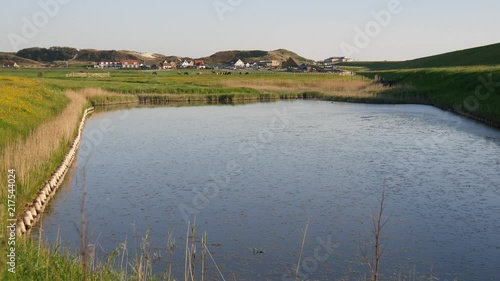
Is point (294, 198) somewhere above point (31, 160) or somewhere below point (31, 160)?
below

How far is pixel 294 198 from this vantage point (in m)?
15.2

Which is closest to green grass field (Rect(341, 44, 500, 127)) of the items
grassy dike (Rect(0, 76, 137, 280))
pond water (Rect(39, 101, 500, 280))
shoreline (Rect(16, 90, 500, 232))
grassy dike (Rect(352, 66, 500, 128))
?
grassy dike (Rect(352, 66, 500, 128))

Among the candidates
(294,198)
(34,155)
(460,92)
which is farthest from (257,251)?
(460,92)

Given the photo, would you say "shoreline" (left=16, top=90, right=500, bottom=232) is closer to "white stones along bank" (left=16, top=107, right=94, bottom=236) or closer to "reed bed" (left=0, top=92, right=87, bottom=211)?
"white stones along bank" (left=16, top=107, right=94, bottom=236)

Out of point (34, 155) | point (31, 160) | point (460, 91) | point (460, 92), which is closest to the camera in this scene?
point (31, 160)

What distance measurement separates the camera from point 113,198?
1541 cm

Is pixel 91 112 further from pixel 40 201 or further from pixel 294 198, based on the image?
pixel 294 198

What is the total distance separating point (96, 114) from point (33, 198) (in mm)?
26793

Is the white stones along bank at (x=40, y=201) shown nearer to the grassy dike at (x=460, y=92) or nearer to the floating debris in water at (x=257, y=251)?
the floating debris in water at (x=257, y=251)

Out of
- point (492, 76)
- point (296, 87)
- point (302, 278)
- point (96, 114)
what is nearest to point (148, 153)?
point (302, 278)

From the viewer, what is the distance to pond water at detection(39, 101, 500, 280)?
10.8m

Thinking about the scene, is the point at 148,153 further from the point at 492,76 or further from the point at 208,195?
the point at 492,76

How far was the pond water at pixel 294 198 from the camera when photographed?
424 inches

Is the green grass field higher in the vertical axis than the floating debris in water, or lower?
higher
